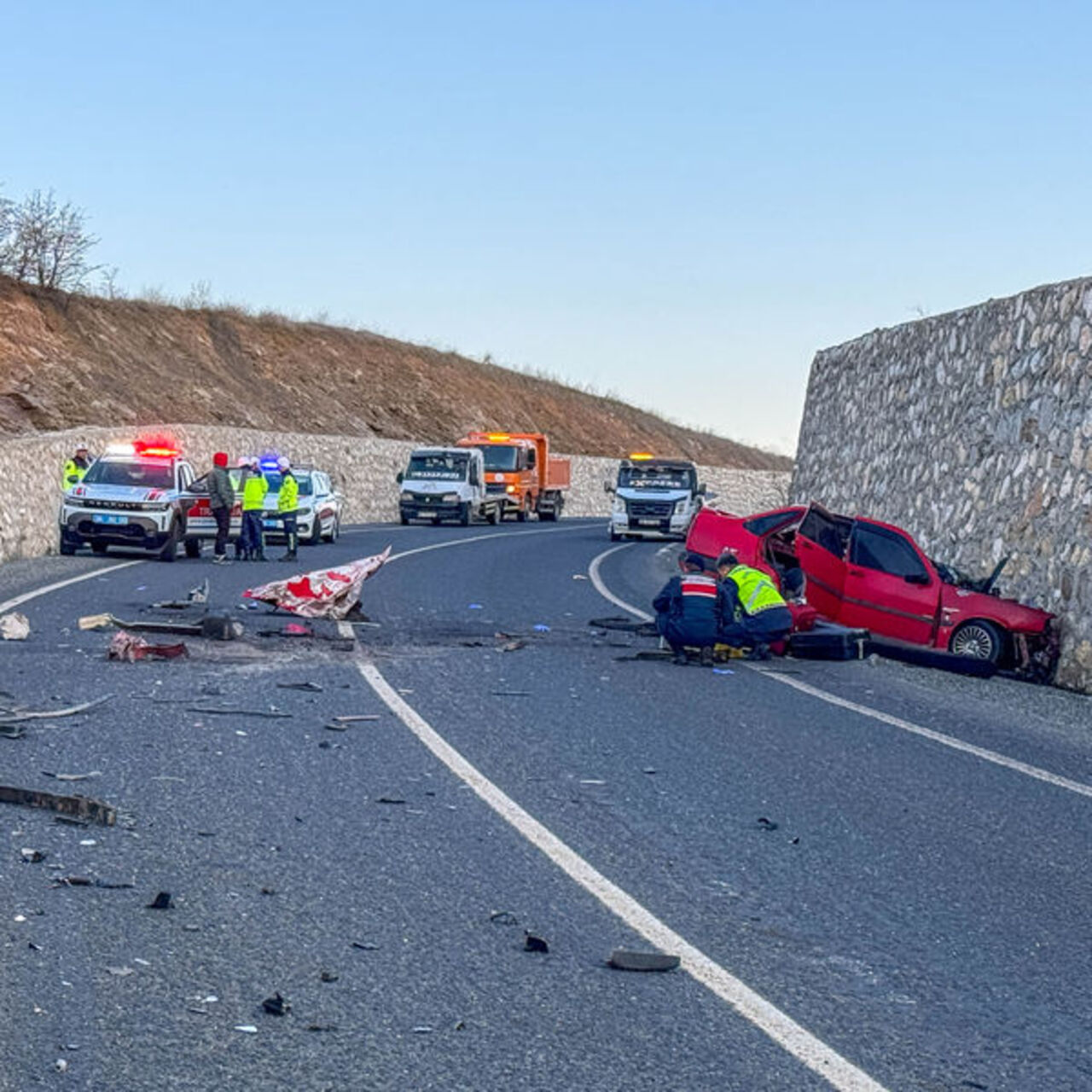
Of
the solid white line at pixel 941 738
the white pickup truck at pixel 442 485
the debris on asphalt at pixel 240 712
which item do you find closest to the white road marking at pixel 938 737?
the solid white line at pixel 941 738

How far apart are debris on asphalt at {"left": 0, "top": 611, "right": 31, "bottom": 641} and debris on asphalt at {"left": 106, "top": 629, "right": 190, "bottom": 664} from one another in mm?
1146

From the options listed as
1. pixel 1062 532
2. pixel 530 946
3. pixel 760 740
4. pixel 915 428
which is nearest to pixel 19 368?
pixel 915 428

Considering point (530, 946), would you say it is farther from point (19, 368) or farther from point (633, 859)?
point (19, 368)

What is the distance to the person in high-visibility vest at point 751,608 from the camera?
1557cm

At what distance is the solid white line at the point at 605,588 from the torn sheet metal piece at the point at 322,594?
3.34m

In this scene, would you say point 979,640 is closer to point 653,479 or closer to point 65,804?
point 65,804

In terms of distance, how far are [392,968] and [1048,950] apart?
2.42 metres

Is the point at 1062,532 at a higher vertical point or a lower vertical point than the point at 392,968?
higher

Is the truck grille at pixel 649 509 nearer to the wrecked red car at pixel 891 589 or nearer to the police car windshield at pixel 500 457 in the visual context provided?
the police car windshield at pixel 500 457

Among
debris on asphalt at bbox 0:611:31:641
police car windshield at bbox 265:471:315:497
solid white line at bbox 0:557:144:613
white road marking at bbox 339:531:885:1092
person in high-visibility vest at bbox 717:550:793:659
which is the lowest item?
solid white line at bbox 0:557:144:613

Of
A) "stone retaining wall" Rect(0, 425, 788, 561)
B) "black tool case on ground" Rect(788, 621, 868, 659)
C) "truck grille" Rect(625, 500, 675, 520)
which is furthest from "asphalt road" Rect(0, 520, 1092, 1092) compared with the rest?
"truck grille" Rect(625, 500, 675, 520)

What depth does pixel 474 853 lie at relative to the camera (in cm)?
750

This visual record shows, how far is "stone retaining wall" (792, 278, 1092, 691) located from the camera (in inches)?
729

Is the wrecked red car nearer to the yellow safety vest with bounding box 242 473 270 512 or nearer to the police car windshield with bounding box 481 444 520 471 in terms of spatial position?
the yellow safety vest with bounding box 242 473 270 512
